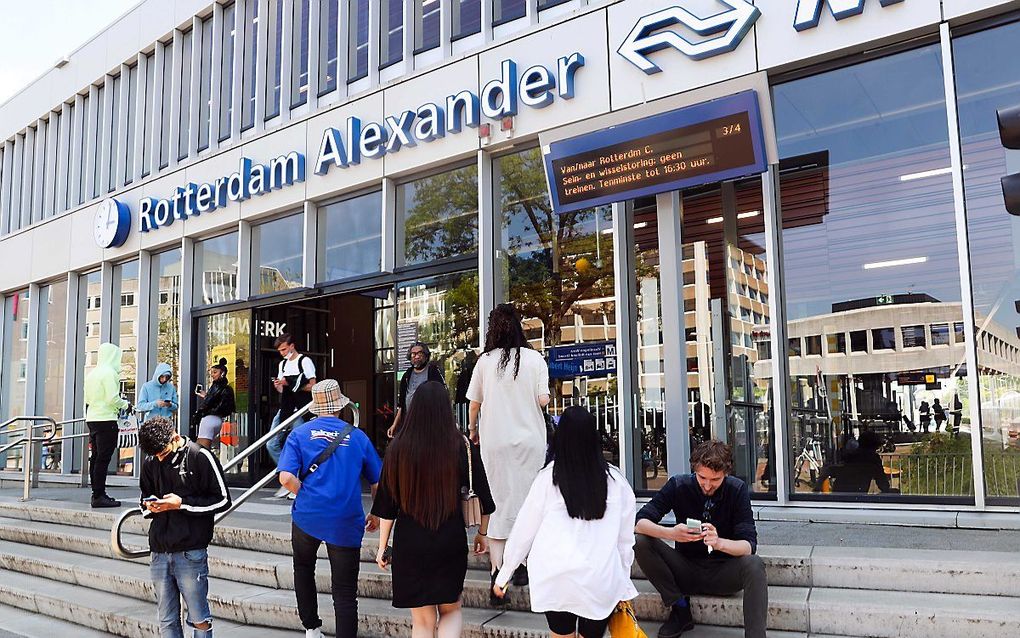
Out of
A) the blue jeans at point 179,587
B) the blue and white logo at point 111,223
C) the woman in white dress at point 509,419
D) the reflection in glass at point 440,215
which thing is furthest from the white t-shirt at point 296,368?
the blue and white logo at point 111,223

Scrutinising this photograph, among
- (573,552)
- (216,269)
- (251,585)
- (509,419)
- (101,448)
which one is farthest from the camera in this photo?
(216,269)

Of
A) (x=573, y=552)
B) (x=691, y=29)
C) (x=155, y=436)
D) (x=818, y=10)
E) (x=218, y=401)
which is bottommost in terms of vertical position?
(x=573, y=552)

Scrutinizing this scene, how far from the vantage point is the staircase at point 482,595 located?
4.50 meters

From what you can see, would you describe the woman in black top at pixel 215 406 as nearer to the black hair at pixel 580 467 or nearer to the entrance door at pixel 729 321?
the entrance door at pixel 729 321

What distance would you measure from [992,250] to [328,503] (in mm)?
5513

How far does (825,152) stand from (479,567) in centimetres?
469

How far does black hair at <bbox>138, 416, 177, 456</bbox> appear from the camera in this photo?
486 centimetres

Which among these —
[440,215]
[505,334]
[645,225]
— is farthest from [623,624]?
[440,215]

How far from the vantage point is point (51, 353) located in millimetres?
15781

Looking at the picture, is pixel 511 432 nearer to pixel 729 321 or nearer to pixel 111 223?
pixel 729 321

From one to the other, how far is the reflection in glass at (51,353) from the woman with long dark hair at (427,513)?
514 inches

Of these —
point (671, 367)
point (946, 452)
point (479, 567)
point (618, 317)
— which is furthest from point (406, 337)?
point (946, 452)

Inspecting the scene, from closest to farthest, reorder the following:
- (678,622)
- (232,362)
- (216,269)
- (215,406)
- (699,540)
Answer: (699,540), (678,622), (215,406), (232,362), (216,269)

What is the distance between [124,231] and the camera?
44.9 ft
